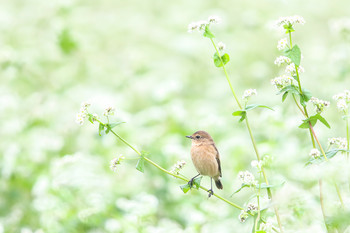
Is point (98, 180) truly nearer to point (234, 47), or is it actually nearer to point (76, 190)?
Answer: point (76, 190)

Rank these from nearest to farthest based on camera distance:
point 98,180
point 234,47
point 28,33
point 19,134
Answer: point 98,180, point 19,134, point 28,33, point 234,47

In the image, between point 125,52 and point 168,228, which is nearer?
point 168,228

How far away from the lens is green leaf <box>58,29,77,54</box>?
5.96 meters

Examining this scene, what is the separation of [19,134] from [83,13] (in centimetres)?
335

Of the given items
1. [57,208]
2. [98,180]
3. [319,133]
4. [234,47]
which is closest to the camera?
[57,208]

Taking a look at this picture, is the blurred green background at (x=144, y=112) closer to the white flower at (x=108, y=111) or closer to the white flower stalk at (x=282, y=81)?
the white flower stalk at (x=282, y=81)

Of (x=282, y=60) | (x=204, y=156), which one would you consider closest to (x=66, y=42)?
(x=204, y=156)

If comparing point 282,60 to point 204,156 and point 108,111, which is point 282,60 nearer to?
point 108,111

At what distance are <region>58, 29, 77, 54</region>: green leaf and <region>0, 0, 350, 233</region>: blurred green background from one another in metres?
0.01

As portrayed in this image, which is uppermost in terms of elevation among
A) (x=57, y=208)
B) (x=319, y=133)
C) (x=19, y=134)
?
(x=19, y=134)

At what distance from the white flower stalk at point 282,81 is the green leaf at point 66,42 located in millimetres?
3951

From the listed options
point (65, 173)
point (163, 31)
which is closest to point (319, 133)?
point (65, 173)

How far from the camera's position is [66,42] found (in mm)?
6023

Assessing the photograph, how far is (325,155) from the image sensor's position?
2.35 meters
